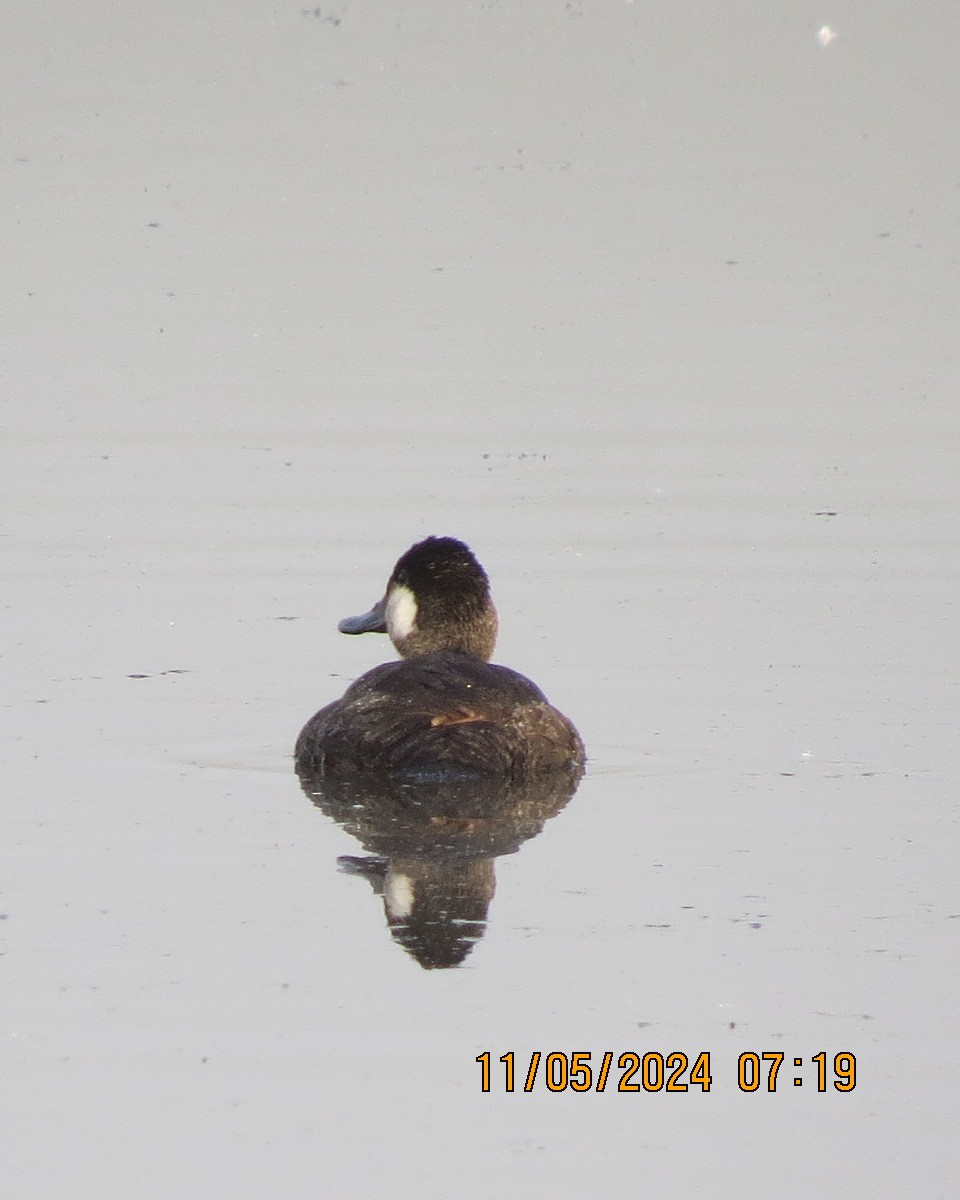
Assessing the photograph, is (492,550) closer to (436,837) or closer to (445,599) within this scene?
(445,599)

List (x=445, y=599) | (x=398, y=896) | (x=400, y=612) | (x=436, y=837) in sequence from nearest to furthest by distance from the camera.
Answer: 1. (x=398, y=896)
2. (x=436, y=837)
3. (x=445, y=599)
4. (x=400, y=612)

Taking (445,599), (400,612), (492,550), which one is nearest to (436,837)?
(445,599)

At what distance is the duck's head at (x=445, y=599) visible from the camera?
10641mm

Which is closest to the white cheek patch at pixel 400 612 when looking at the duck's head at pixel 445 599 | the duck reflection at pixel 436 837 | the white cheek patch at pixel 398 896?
the duck's head at pixel 445 599

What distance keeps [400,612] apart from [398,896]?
9.07ft

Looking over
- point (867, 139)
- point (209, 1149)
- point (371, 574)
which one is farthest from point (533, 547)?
point (867, 139)

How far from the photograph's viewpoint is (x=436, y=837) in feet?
29.3

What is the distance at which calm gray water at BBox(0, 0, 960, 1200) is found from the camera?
22.2ft

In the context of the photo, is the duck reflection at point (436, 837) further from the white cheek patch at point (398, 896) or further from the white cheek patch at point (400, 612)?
the white cheek patch at point (400, 612)

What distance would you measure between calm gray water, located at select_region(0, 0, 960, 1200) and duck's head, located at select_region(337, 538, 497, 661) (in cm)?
56

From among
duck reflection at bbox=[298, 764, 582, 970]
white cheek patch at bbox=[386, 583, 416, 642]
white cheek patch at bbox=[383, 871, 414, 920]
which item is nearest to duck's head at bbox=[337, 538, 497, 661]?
white cheek patch at bbox=[386, 583, 416, 642]

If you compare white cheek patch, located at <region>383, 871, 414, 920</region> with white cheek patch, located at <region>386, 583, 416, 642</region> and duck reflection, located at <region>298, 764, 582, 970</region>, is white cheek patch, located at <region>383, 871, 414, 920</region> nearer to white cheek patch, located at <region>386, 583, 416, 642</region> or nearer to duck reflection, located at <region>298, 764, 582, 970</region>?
duck reflection, located at <region>298, 764, 582, 970</region>

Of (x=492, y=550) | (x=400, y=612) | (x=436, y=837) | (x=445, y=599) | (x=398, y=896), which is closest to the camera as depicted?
(x=398, y=896)

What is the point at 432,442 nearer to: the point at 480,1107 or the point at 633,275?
the point at 633,275
